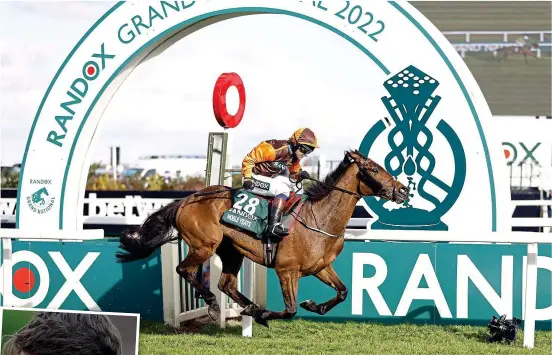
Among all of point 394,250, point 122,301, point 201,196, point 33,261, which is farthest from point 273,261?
point 33,261

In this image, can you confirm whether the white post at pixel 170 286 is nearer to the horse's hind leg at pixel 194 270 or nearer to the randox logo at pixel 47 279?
the horse's hind leg at pixel 194 270

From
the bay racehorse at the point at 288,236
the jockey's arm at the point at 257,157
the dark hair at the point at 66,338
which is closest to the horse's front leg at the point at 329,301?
the bay racehorse at the point at 288,236

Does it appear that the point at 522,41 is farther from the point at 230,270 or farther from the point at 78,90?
the point at 230,270

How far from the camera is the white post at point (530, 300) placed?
24.3 ft

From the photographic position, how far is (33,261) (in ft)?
29.4

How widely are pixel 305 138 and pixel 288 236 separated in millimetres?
782

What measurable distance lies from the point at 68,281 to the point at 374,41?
141 inches

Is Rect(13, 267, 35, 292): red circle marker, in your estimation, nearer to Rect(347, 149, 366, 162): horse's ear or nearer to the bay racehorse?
the bay racehorse

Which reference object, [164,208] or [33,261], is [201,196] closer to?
[164,208]

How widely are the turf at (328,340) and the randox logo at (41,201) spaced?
1.64 meters

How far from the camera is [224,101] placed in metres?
8.50

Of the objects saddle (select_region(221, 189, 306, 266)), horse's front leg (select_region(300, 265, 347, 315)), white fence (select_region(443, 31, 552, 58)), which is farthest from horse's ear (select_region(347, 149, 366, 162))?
white fence (select_region(443, 31, 552, 58))

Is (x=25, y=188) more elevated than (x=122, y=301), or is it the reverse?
(x=25, y=188)

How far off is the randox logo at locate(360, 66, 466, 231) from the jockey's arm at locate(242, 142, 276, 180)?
1.11m
